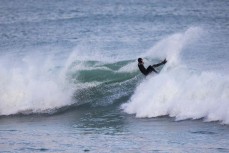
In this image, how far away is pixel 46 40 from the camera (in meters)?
39.8

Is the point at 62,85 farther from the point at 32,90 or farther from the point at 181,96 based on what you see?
the point at 181,96

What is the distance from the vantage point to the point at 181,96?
20.7 m

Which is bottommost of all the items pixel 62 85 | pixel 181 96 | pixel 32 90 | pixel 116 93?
pixel 181 96

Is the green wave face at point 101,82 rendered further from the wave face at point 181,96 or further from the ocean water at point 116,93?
the wave face at point 181,96

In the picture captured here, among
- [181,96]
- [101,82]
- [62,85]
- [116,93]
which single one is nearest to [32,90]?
[62,85]

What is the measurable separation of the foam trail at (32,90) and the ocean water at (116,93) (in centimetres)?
4

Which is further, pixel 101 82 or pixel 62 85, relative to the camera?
pixel 101 82

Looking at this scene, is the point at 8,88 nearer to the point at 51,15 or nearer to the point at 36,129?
the point at 36,129

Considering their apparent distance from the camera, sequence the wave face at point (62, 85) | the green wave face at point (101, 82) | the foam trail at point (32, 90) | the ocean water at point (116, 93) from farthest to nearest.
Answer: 1. the green wave face at point (101, 82)
2. the wave face at point (62, 85)
3. the foam trail at point (32, 90)
4. the ocean water at point (116, 93)

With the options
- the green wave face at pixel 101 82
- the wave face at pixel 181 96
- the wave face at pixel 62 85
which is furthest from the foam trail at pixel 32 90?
the wave face at pixel 181 96

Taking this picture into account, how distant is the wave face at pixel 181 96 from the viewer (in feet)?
64.1

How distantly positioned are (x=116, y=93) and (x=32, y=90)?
3.25 meters

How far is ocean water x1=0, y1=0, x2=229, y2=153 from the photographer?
17639 millimetres

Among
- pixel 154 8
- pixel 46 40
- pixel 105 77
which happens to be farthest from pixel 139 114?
pixel 154 8
